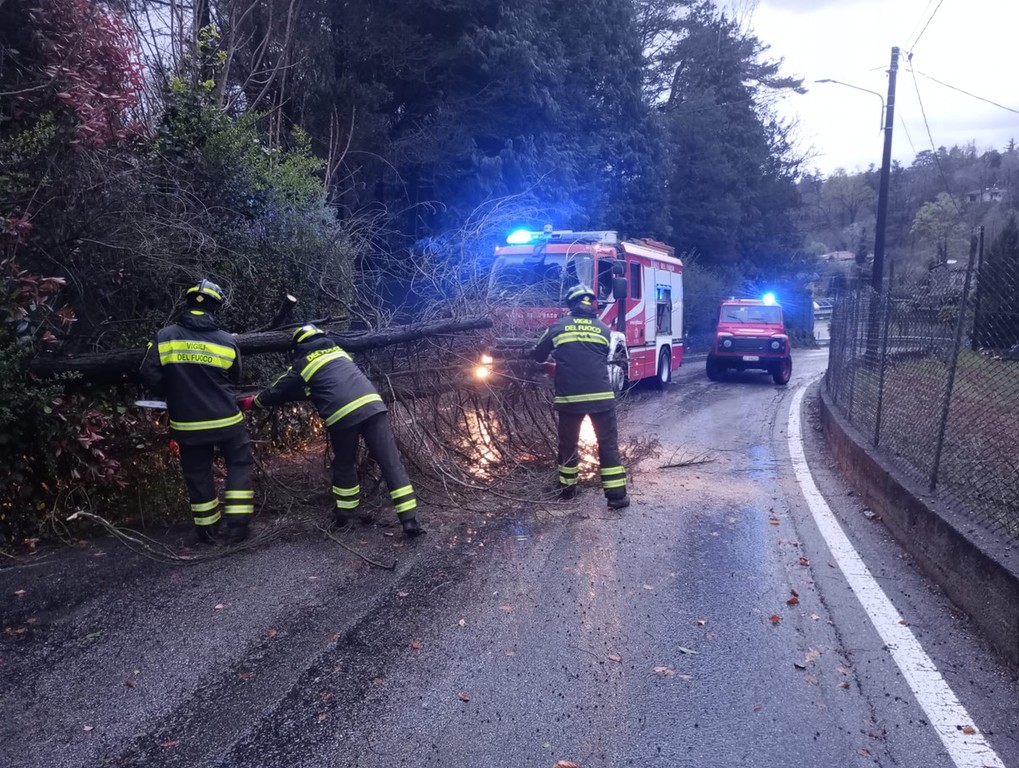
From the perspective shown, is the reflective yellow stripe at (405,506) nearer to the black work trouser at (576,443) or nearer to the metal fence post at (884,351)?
the black work trouser at (576,443)

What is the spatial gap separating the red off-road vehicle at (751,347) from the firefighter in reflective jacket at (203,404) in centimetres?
1481

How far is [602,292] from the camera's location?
12.4m

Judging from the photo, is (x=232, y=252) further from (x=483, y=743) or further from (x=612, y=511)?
(x=483, y=743)

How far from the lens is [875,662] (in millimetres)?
3961

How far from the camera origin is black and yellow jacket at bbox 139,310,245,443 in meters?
5.66

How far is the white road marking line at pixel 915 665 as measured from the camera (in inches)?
126

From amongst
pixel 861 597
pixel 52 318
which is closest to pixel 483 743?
pixel 861 597

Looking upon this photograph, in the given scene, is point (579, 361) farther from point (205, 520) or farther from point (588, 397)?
point (205, 520)

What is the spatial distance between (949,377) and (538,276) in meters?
6.74

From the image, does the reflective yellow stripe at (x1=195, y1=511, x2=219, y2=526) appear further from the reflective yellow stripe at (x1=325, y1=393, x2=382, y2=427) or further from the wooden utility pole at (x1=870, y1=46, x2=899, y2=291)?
the wooden utility pole at (x1=870, y1=46, x2=899, y2=291)

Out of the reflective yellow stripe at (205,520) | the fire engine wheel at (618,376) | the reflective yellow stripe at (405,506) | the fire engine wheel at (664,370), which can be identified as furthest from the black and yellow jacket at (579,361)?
the fire engine wheel at (664,370)

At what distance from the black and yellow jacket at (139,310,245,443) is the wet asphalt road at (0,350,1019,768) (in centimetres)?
96

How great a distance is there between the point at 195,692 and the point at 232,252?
17.6 feet

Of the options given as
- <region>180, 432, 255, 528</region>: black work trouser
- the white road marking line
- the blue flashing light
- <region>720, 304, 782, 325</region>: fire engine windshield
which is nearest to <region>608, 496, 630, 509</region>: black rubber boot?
the white road marking line
